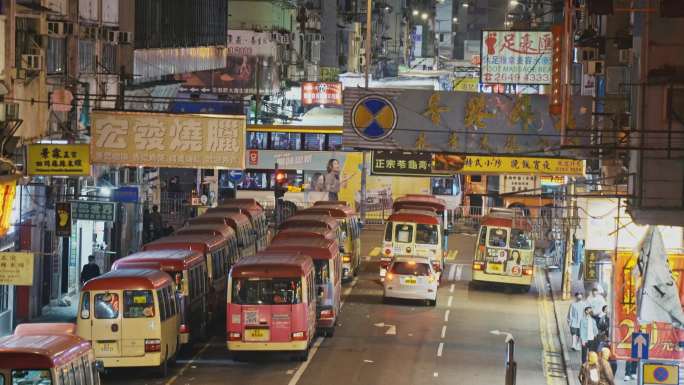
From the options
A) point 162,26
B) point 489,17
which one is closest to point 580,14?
point 162,26

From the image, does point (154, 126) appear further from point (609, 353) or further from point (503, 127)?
point (609, 353)

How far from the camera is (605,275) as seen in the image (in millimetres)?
32969

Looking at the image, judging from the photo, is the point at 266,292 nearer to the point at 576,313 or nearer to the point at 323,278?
the point at 323,278

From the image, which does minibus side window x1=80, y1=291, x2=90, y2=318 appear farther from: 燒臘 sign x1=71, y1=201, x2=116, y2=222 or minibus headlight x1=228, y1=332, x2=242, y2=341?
燒臘 sign x1=71, y1=201, x2=116, y2=222

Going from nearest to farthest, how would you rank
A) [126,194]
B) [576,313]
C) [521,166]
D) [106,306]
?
[106,306] → [576,313] → [521,166] → [126,194]

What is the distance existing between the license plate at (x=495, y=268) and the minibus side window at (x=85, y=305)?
18.5 metres

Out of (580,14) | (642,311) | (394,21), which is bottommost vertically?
(642,311)

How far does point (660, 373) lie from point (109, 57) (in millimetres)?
20800

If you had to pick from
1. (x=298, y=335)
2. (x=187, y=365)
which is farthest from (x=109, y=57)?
(x=298, y=335)

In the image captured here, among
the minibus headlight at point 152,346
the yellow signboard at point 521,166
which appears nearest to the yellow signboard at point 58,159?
the minibus headlight at point 152,346

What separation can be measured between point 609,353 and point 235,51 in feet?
130

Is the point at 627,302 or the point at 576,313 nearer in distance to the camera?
the point at 627,302

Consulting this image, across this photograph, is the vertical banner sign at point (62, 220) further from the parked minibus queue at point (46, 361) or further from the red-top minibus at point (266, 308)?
the parked minibus queue at point (46, 361)

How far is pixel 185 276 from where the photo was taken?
29.5 meters
